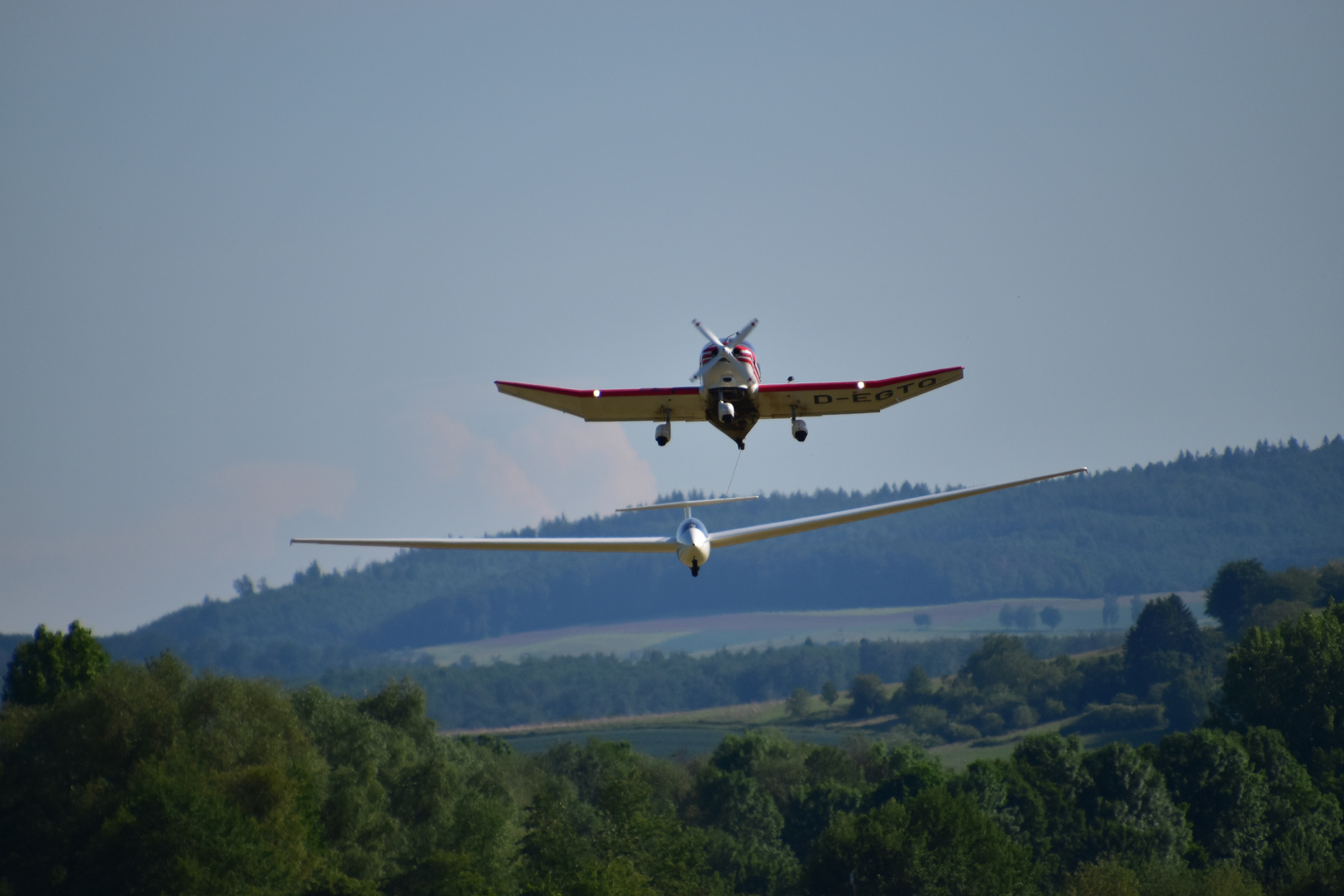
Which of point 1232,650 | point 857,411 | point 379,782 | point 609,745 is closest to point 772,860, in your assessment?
point 609,745

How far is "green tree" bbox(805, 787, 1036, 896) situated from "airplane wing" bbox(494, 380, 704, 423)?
265 ft

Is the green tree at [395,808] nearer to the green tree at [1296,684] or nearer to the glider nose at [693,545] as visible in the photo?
the glider nose at [693,545]

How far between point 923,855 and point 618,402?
82.9m

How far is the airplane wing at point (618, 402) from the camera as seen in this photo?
1905 inches

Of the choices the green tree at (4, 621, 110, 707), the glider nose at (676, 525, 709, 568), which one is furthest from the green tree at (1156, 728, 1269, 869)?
the glider nose at (676, 525, 709, 568)

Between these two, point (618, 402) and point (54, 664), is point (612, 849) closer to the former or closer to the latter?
point (54, 664)

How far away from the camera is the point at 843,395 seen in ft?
161

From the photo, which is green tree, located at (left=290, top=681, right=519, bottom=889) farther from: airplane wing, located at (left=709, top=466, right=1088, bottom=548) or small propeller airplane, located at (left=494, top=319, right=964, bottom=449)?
airplane wing, located at (left=709, top=466, right=1088, bottom=548)

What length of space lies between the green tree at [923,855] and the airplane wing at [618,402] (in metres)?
80.8

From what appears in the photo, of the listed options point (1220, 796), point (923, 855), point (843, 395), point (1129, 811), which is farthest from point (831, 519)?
point (1220, 796)

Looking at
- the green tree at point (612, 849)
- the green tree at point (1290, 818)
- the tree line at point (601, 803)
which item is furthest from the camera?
the green tree at point (1290, 818)

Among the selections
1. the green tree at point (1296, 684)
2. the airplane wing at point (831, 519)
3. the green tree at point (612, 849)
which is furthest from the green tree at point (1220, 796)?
the airplane wing at point (831, 519)

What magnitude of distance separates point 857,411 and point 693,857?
85.8m

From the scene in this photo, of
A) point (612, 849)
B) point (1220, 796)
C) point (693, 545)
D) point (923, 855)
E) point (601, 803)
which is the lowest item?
point (1220, 796)
